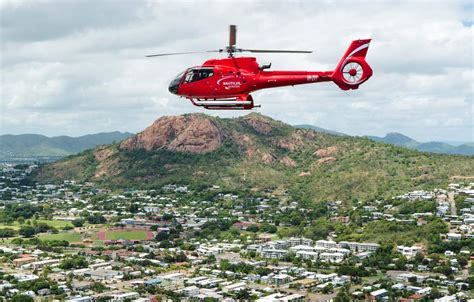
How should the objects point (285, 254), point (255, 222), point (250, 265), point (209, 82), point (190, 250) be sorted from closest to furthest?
point (209, 82) → point (250, 265) → point (285, 254) → point (190, 250) → point (255, 222)

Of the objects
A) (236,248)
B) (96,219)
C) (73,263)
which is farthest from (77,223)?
(73,263)

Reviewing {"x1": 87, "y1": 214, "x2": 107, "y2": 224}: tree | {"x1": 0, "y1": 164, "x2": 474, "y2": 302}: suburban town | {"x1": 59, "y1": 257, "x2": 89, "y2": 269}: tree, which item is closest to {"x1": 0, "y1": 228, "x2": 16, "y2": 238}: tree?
{"x1": 0, "y1": 164, "x2": 474, "y2": 302}: suburban town

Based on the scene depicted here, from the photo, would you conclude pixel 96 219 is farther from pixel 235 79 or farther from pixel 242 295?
pixel 235 79

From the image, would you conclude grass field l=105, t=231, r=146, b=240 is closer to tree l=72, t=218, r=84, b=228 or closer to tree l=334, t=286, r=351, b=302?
tree l=72, t=218, r=84, b=228

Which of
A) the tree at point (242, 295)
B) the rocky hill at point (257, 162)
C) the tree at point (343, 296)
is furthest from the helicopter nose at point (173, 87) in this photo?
the rocky hill at point (257, 162)

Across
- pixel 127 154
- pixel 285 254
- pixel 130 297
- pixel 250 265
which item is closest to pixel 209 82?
pixel 130 297

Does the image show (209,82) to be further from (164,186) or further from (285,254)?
(164,186)

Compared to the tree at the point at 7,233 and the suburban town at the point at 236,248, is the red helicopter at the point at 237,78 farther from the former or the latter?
the tree at the point at 7,233

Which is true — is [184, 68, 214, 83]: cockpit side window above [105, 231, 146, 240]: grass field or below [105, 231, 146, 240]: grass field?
above
